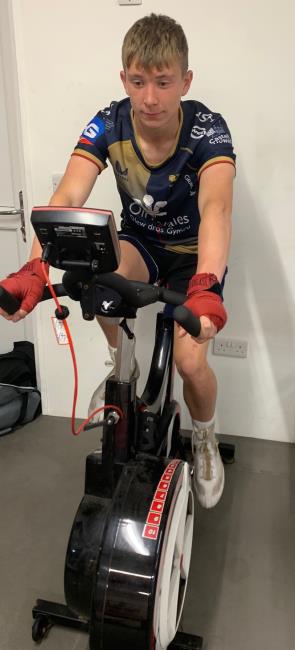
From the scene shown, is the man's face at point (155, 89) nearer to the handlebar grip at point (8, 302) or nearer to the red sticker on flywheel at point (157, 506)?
the handlebar grip at point (8, 302)

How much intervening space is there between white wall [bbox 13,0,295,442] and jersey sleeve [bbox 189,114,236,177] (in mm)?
525

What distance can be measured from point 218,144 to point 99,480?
923 millimetres

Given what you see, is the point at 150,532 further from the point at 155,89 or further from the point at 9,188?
the point at 9,188

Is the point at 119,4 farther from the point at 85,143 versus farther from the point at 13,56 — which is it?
the point at 85,143

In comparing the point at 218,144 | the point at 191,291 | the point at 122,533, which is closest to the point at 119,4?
Result: the point at 218,144

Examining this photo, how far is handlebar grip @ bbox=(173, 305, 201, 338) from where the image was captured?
886 millimetres

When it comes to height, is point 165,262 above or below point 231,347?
above

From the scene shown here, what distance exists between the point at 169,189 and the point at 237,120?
24.5 inches

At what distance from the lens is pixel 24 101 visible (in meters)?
2.03

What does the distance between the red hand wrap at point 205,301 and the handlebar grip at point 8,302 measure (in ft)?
1.16

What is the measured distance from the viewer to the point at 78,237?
2.77ft

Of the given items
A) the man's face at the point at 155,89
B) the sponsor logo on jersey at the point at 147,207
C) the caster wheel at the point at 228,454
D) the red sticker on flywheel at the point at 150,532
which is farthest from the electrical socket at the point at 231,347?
the red sticker on flywheel at the point at 150,532

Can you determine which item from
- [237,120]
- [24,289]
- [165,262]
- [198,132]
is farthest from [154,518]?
[237,120]

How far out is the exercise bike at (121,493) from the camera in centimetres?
88
